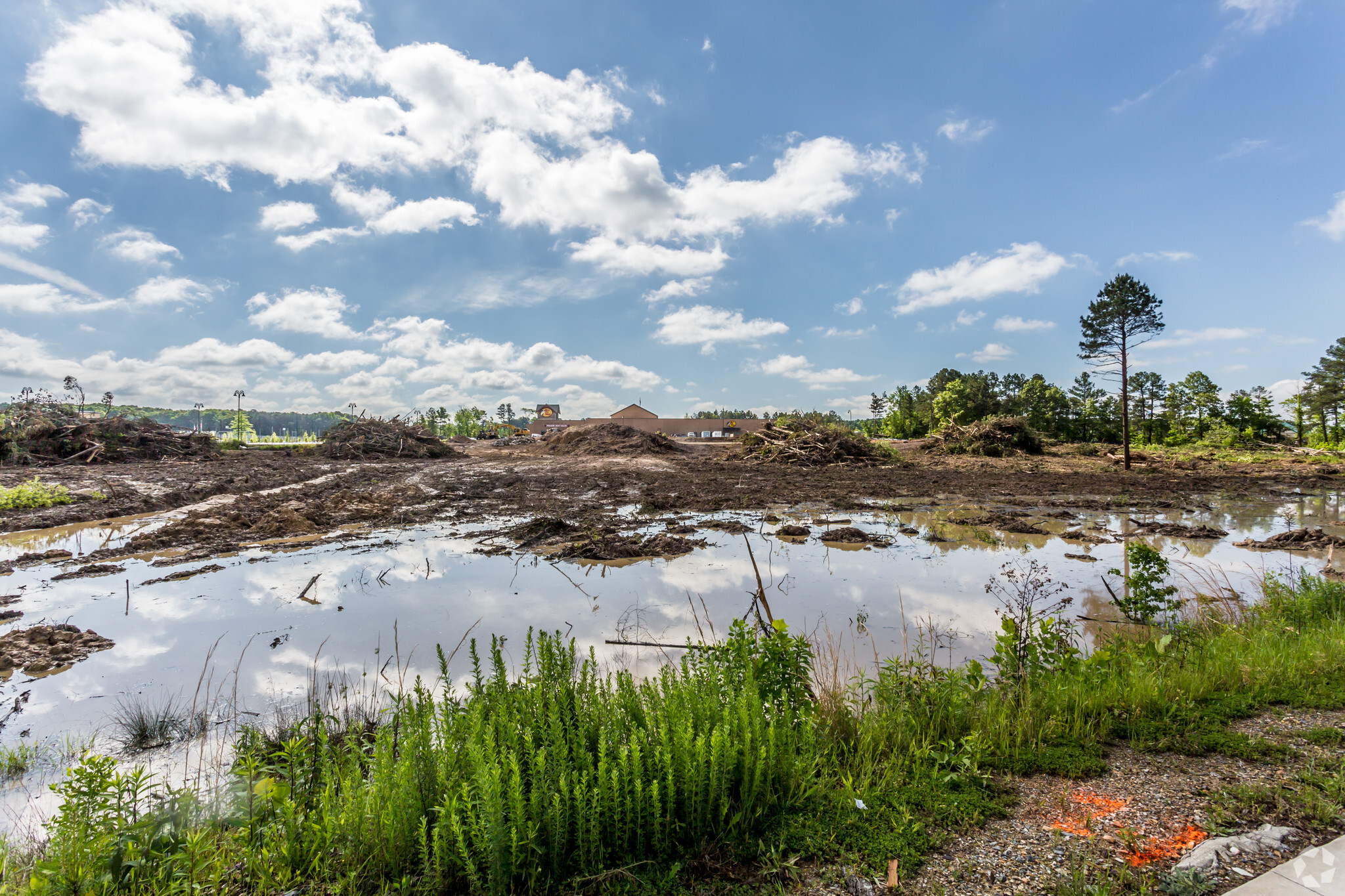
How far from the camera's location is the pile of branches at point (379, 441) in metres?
34.0

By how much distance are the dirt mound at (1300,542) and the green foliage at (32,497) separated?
27575 millimetres

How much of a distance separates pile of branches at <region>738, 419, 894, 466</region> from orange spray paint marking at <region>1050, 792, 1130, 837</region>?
2543 centimetres

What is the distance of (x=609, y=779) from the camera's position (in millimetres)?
2586

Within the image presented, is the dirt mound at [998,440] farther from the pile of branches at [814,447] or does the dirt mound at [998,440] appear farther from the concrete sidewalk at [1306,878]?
the concrete sidewalk at [1306,878]

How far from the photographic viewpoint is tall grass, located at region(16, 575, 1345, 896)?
239cm

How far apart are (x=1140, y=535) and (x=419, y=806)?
46.4 feet

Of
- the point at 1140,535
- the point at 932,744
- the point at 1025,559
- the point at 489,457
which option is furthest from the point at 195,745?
the point at 489,457

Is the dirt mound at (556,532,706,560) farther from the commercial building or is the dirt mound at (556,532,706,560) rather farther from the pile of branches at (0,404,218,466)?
the commercial building

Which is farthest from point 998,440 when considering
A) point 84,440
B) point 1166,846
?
point 84,440

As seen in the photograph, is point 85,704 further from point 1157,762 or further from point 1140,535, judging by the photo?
point 1140,535

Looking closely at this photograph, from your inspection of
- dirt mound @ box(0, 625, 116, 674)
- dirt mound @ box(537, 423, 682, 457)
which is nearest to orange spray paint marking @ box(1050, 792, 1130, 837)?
dirt mound @ box(0, 625, 116, 674)

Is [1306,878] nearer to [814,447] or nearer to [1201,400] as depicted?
[814,447]

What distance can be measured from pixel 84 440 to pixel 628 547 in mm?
31730

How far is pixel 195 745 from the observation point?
4.11m
